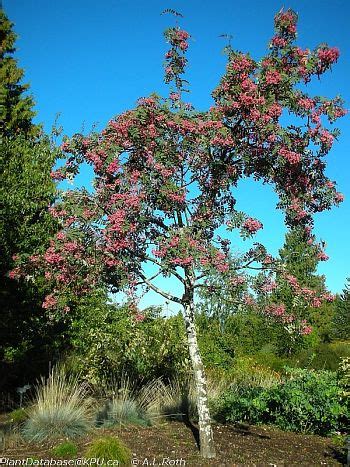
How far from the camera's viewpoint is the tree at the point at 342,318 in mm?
40906

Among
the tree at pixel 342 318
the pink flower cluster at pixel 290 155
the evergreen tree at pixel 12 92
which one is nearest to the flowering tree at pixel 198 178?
the pink flower cluster at pixel 290 155

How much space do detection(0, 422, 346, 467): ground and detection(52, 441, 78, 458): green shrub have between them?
0.10 metres

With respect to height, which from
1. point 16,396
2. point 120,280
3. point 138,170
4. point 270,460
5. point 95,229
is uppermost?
point 138,170

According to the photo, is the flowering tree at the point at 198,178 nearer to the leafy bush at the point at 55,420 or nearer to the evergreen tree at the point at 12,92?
the leafy bush at the point at 55,420

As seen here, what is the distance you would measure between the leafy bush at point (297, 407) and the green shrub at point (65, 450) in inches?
151

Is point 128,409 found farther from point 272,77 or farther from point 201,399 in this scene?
point 272,77

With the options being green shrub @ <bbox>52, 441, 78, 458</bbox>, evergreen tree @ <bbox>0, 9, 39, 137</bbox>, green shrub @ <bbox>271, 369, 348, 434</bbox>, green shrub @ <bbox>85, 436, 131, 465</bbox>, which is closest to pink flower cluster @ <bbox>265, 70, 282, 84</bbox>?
green shrub @ <bbox>85, 436, 131, 465</bbox>

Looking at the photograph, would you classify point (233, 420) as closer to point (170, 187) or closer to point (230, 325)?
point (170, 187)

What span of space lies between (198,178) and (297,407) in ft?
17.5

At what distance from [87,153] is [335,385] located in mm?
7057

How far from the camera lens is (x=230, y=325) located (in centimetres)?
2283

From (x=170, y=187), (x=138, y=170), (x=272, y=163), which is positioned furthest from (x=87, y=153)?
(x=272, y=163)

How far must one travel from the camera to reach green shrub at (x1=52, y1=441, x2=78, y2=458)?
6.49 metres

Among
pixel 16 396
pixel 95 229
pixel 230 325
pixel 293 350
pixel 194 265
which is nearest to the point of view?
pixel 194 265
